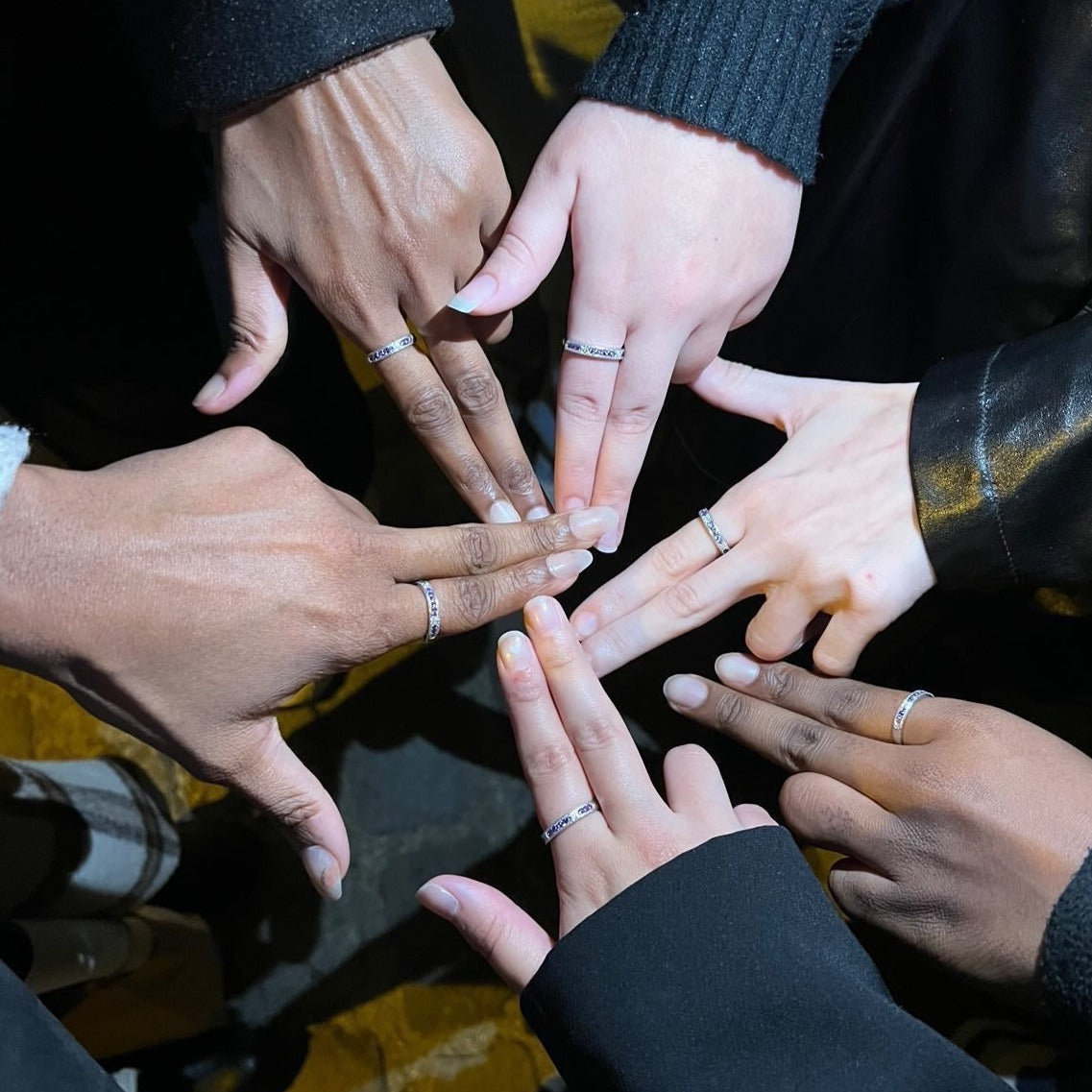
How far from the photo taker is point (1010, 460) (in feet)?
3.14

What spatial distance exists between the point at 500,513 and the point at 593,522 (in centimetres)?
13

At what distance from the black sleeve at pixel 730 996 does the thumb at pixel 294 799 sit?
274mm

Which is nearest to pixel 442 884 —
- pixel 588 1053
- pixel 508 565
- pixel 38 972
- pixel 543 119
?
pixel 588 1053

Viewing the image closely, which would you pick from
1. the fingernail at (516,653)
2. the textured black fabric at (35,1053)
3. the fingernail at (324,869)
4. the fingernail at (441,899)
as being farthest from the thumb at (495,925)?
the textured black fabric at (35,1053)

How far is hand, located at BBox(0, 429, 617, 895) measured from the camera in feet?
2.85

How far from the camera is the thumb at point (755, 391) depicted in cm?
119

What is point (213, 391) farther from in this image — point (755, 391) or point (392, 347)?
point (755, 391)

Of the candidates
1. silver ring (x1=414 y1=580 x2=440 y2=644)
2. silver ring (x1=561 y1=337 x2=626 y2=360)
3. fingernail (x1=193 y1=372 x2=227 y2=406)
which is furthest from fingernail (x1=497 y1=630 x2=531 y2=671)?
fingernail (x1=193 y1=372 x2=227 y2=406)

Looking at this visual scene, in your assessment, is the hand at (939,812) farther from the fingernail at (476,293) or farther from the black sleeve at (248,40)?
the black sleeve at (248,40)

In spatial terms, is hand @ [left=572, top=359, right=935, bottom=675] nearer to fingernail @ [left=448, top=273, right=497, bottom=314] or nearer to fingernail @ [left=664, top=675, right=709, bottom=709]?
fingernail @ [left=664, top=675, right=709, bottom=709]

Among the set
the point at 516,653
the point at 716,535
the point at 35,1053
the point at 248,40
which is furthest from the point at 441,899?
the point at 248,40

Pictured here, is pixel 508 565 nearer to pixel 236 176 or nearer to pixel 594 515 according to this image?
pixel 594 515

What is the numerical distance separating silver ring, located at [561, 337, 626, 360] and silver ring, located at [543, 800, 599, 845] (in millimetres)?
547

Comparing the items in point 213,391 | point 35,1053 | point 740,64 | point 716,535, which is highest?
point 740,64
